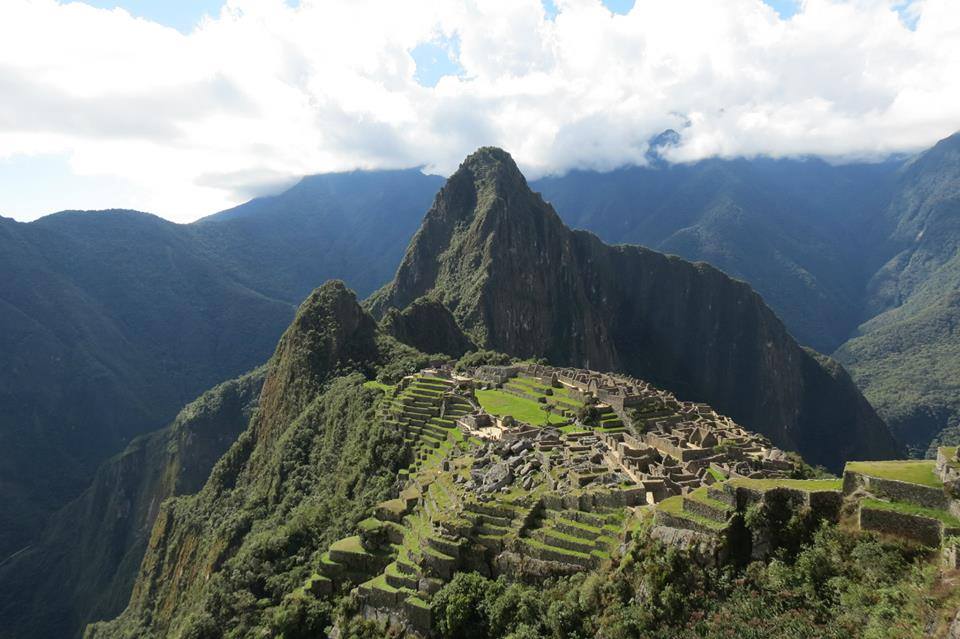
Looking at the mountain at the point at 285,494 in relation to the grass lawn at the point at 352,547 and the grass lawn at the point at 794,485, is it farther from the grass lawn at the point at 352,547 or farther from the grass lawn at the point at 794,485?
Result: the grass lawn at the point at 794,485

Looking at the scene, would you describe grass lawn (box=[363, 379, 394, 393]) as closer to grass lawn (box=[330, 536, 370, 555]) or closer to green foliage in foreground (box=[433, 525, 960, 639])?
grass lawn (box=[330, 536, 370, 555])

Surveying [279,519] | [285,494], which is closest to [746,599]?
[279,519]

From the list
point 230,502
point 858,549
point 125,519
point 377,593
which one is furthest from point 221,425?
point 858,549

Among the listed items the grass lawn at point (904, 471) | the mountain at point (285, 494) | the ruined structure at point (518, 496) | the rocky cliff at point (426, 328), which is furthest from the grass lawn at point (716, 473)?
the rocky cliff at point (426, 328)

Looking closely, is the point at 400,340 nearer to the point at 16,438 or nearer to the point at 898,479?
the point at 898,479

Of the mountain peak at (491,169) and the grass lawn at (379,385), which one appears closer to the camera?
the grass lawn at (379,385)

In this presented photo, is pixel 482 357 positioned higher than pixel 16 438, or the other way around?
pixel 482 357

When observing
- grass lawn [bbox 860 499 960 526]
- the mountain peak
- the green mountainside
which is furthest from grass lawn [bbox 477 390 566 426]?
the mountain peak

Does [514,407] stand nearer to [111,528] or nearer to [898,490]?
[898,490]

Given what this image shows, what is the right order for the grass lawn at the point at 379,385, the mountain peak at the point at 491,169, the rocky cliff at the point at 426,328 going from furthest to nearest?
1. the mountain peak at the point at 491,169
2. the rocky cliff at the point at 426,328
3. the grass lawn at the point at 379,385
